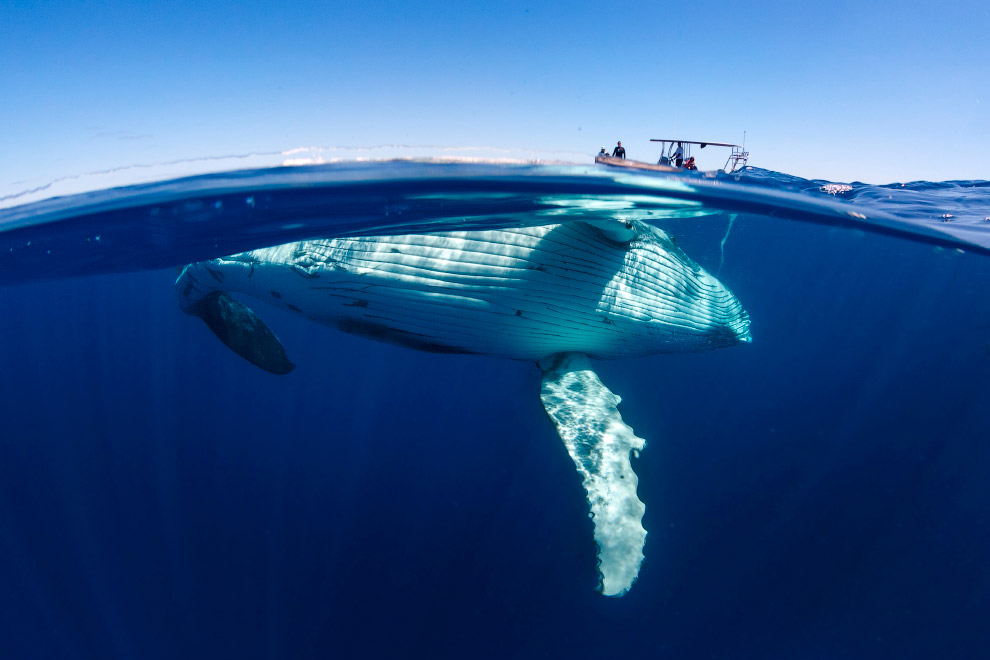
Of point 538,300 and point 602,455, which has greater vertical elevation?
point 538,300

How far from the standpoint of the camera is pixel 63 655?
6254mm

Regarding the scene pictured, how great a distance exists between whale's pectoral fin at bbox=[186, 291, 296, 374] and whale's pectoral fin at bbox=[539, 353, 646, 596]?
148 inches

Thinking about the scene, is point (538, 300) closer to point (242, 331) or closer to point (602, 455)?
point (602, 455)

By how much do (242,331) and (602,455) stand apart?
501cm

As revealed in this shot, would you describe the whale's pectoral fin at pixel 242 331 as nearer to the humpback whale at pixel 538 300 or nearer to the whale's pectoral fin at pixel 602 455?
the humpback whale at pixel 538 300

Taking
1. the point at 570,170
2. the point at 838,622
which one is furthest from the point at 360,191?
the point at 838,622

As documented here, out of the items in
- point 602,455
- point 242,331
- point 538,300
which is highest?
point 538,300

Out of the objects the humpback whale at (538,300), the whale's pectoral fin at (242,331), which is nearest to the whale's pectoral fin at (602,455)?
the humpback whale at (538,300)

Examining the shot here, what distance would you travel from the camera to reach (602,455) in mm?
4473

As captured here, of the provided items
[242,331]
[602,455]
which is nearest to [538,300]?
[602,455]

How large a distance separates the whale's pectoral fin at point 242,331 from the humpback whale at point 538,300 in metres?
0.87

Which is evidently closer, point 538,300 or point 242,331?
point 538,300

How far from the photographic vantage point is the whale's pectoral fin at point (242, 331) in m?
5.92

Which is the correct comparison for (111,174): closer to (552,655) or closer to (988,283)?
(552,655)
